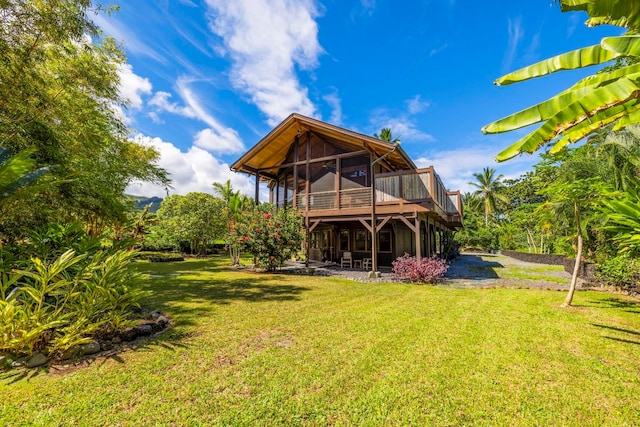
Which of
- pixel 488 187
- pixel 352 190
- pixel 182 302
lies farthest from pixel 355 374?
pixel 488 187

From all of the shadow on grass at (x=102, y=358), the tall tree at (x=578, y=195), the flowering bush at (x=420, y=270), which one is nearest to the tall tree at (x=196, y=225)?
the flowering bush at (x=420, y=270)

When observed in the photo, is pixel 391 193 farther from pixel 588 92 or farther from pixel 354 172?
pixel 588 92

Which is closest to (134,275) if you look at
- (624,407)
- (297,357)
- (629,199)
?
(297,357)

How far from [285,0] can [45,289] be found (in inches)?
386

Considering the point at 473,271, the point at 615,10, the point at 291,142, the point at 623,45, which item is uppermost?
the point at 291,142

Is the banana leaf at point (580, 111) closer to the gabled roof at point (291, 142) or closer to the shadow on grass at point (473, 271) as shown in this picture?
the gabled roof at point (291, 142)

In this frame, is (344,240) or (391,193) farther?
(344,240)

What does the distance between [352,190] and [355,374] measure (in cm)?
1025

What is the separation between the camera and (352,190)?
13.0 meters

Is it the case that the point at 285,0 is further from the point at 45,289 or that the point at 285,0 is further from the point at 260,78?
the point at 45,289

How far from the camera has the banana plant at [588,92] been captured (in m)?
2.16

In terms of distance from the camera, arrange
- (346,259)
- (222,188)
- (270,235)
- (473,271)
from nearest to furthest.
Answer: (270,235)
(473,271)
(346,259)
(222,188)

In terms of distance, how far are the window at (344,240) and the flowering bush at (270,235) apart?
468 centimetres

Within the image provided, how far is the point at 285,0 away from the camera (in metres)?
8.61
